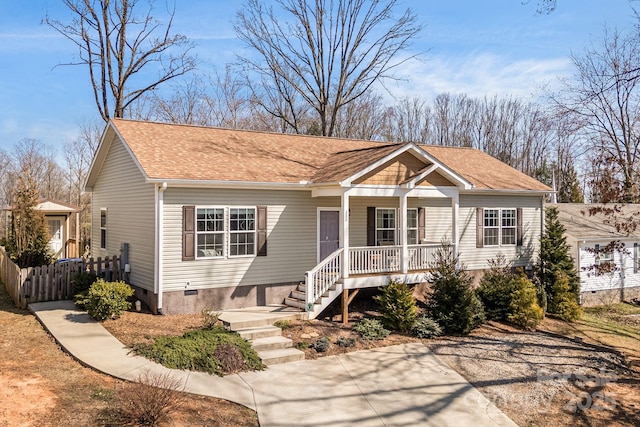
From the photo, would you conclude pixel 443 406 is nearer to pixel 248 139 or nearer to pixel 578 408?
pixel 578 408

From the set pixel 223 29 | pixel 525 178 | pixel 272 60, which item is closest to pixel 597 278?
pixel 525 178

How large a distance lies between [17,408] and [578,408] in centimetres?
966

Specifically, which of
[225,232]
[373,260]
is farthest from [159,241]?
[373,260]

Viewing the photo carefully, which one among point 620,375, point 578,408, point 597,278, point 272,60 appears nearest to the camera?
point 578,408

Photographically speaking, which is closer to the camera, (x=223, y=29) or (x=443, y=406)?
(x=443, y=406)

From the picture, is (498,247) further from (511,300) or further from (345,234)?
(345,234)

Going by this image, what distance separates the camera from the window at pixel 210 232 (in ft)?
41.1

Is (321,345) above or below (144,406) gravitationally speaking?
below

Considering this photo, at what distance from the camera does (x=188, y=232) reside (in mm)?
12242

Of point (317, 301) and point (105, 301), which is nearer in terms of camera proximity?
point (105, 301)

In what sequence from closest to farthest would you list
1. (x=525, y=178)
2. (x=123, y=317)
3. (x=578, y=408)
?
(x=578, y=408) → (x=123, y=317) → (x=525, y=178)

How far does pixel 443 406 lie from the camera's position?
7.96 m

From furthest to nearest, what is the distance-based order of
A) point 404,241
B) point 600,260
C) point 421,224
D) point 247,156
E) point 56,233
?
1. point 56,233
2. point 600,260
3. point 421,224
4. point 247,156
5. point 404,241

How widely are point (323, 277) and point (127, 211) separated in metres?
6.67
